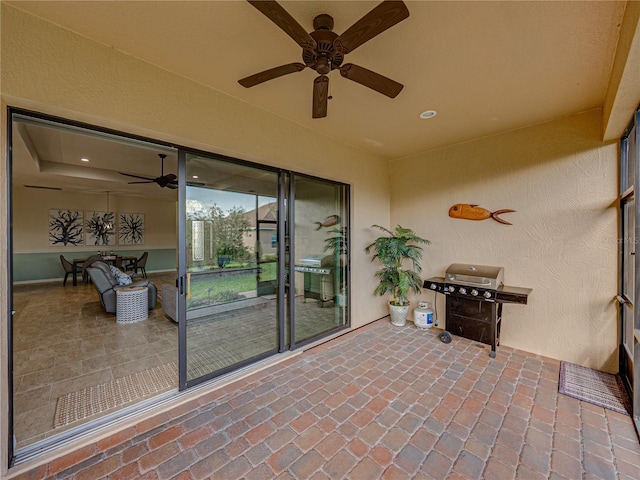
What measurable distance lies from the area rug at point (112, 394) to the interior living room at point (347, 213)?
127mm

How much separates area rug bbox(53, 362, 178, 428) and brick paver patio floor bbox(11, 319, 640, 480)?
45cm

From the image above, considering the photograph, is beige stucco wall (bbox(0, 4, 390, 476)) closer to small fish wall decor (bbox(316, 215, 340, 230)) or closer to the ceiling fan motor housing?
small fish wall decor (bbox(316, 215, 340, 230))

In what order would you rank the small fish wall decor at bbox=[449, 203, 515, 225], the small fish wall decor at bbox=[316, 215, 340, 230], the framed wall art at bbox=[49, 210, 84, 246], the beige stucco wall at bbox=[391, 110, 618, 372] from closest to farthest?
the beige stucco wall at bbox=[391, 110, 618, 372]
the small fish wall decor at bbox=[449, 203, 515, 225]
the small fish wall decor at bbox=[316, 215, 340, 230]
the framed wall art at bbox=[49, 210, 84, 246]

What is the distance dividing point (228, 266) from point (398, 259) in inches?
106

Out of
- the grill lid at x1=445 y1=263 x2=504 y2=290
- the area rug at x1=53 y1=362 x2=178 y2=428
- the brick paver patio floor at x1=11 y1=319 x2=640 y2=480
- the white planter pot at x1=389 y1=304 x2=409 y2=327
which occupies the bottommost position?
the brick paver patio floor at x1=11 y1=319 x2=640 y2=480

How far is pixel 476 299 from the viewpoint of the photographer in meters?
3.37

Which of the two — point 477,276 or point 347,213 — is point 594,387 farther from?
point 347,213

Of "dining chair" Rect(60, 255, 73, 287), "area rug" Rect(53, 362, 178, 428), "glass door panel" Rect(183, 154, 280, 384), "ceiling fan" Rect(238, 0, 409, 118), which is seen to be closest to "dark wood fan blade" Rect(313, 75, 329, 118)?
"ceiling fan" Rect(238, 0, 409, 118)

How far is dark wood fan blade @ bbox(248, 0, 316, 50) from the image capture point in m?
1.22

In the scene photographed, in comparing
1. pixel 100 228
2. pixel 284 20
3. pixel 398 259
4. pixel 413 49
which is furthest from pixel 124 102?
pixel 100 228

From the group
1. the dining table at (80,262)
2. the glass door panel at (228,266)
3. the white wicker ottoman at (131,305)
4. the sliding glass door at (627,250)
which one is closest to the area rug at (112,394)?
the glass door panel at (228,266)

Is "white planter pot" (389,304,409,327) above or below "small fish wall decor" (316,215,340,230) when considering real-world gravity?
below

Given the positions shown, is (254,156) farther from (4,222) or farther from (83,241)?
(83,241)

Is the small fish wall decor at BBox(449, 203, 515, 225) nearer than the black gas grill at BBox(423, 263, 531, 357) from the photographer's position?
No
